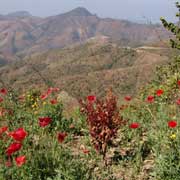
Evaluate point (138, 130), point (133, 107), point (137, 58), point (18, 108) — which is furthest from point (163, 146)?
point (137, 58)

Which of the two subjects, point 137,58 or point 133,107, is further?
point 137,58

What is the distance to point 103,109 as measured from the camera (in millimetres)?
4895

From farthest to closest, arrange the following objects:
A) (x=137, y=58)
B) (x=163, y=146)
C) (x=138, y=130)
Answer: (x=137, y=58), (x=138, y=130), (x=163, y=146)

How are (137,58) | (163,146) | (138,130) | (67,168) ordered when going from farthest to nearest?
(137,58)
(138,130)
(163,146)
(67,168)

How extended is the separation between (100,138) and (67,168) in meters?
0.86

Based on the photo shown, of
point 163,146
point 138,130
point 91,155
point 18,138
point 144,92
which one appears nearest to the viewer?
point 18,138

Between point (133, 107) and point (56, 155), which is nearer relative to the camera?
point (56, 155)

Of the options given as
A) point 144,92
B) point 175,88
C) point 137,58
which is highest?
point 175,88

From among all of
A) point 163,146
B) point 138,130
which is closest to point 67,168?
point 163,146

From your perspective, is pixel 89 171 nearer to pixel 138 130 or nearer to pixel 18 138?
pixel 18 138

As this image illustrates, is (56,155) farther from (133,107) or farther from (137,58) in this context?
(137,58)

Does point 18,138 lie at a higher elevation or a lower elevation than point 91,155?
higher

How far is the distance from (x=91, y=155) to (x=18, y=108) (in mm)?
3084

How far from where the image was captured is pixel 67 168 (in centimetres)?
421
